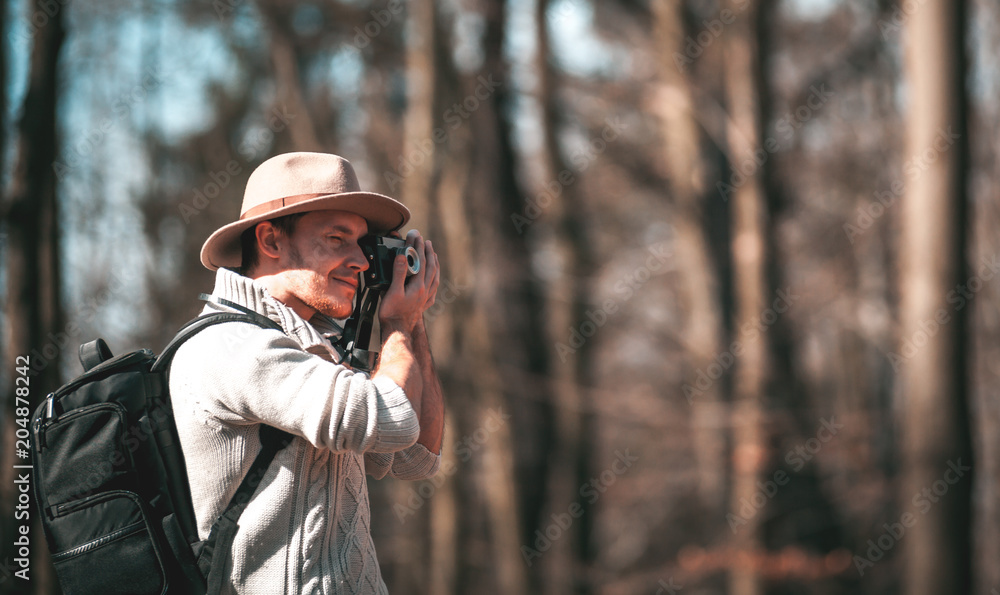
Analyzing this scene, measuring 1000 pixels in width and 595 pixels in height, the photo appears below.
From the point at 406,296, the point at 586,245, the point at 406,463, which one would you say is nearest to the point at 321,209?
the point at 406,296

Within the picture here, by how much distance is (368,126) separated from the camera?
1362cm

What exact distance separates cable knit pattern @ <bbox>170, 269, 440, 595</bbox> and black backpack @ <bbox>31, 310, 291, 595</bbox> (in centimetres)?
3

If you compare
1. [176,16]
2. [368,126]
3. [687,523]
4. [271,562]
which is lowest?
[687,523]

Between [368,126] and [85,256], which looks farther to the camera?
[368,126]

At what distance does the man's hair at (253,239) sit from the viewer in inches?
99.0

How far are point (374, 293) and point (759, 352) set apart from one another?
7.97m

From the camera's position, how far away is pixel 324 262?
2492 millimetres

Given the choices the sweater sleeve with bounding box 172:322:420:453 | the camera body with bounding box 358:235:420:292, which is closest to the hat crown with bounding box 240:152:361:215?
the camera body with bounding box 358:235:420:292

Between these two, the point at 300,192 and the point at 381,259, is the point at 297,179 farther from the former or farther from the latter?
the point at 381,259

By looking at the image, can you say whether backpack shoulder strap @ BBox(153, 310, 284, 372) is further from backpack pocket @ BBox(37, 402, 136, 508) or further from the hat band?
the hat band

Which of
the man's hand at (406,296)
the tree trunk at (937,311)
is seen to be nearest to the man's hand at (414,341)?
the man's hand at (406,296)

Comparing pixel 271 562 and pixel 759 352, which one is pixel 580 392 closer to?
pixel 759 352

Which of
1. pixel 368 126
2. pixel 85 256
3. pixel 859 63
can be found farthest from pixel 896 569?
pixel 85 256

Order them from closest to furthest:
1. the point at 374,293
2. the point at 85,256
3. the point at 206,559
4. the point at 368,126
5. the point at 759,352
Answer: the point at 206,559
the point at 374,293
the point at 759,352
the point at 85,256
the point at 368,126
